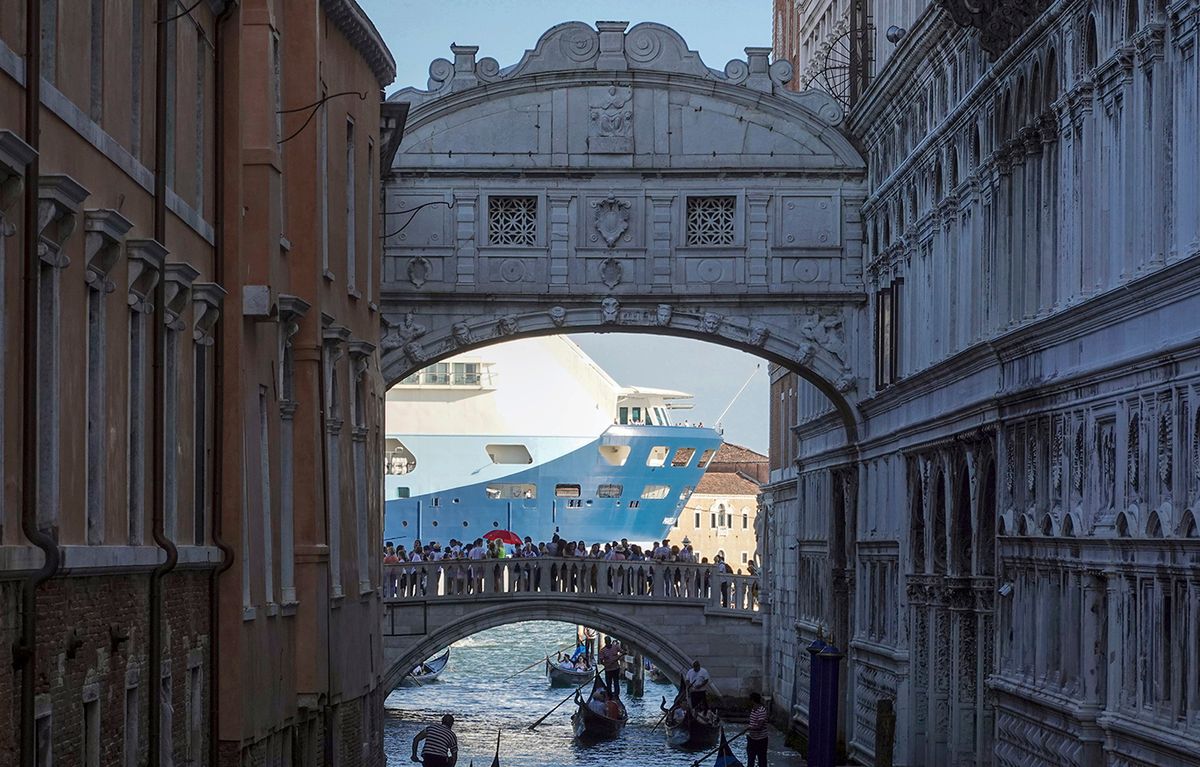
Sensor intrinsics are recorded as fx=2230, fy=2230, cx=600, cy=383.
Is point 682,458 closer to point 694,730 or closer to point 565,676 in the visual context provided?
point 565,676

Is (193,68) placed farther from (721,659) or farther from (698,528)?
(698,528)

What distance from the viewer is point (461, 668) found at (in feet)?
196

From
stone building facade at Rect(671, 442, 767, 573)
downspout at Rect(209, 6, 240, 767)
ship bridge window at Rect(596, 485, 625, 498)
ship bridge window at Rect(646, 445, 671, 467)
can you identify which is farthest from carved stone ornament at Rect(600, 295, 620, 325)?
stone building facade at Rect(671, 442, 767, 573)

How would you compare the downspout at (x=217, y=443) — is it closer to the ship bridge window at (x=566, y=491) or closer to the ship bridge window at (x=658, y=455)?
the ship bridge window at (x=566, y=491)

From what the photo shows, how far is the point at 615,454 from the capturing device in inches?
2411

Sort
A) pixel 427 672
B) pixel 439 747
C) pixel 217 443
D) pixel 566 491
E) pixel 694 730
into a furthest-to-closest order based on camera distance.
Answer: pixel 566 491
pixel 427 672
pixel 694 730
pixel 439 747
pixel 217 443

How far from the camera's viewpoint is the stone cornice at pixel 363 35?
1780 centimetres

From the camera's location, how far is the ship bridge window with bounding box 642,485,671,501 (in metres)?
61.5

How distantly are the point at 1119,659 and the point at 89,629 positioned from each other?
7058mm

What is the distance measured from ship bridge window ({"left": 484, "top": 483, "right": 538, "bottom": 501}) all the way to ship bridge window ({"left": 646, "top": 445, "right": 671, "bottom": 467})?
3451mm

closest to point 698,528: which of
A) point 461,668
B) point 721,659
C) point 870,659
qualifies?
point 461,668

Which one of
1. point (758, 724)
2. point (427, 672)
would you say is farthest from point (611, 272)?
point (427, 672)

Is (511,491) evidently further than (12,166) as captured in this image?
Yes

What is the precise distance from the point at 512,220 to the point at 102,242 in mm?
14267
